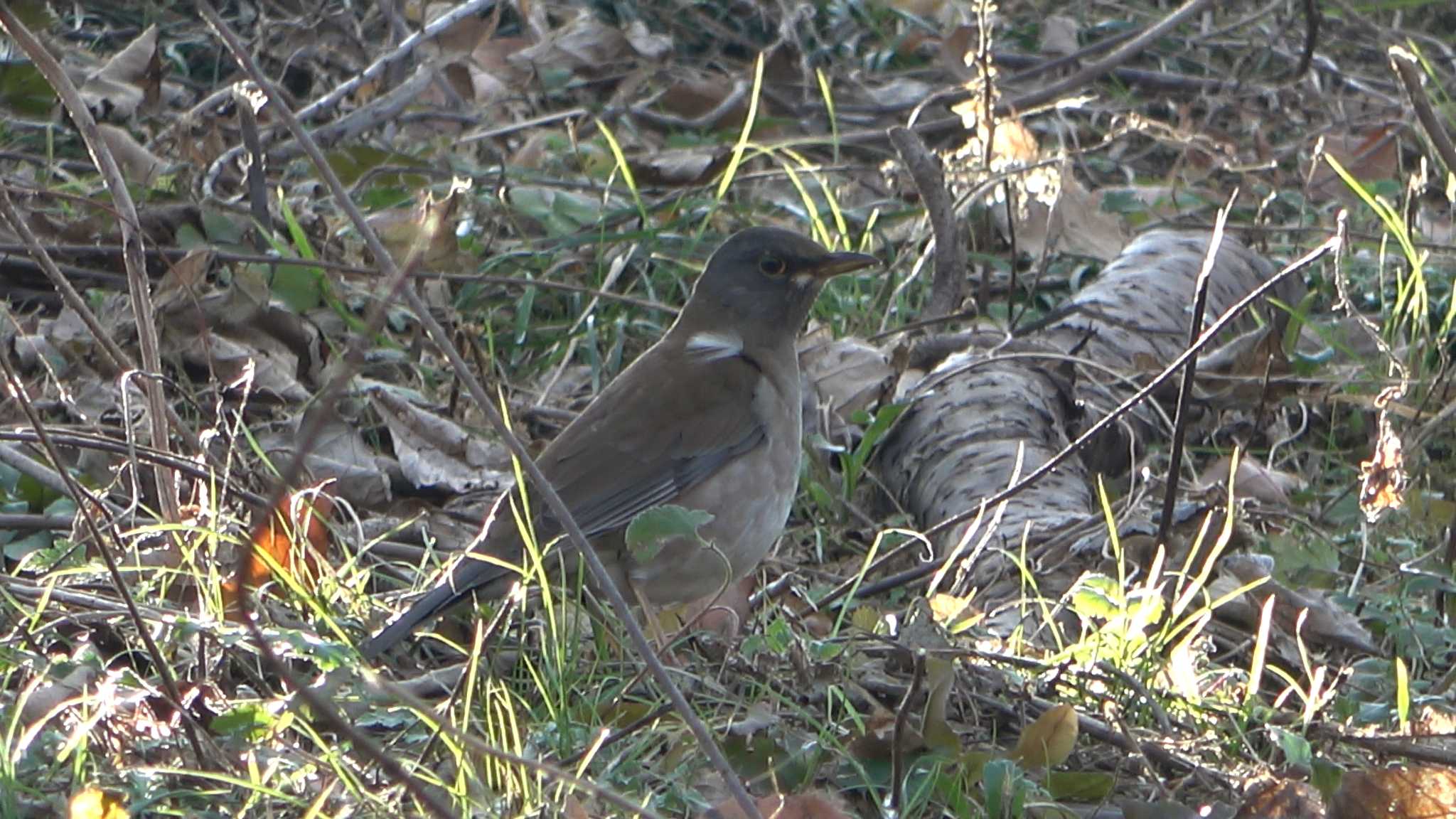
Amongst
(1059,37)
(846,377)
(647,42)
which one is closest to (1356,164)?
(1059,37)

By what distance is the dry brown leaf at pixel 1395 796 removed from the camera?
3258 mm

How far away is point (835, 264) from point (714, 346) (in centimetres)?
42

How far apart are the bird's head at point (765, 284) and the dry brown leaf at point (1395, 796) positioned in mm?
2518

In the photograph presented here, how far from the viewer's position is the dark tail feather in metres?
3.99

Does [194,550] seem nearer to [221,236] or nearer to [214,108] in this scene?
[221,236]

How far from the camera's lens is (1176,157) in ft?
Answer: 27.4

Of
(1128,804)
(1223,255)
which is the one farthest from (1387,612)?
(1223,255)

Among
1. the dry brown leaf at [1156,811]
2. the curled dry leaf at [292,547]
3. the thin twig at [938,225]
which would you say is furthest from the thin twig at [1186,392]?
the thin twig at [938,225]

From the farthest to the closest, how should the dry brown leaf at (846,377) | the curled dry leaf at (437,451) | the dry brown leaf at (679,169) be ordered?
the dry brown leaf at (679,169), the dry brown leaf at (846,377), the curled dry leaf at (437,451)

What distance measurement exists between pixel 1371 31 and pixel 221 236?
595 cm

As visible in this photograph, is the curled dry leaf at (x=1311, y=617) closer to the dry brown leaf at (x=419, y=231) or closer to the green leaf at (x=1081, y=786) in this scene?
the green leaf at (x=1081, y=786)

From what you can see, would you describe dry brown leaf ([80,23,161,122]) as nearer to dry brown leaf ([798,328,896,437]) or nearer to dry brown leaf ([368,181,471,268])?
Answer: dry brown leaf ([368,181,471,268])

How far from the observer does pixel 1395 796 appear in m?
3.27

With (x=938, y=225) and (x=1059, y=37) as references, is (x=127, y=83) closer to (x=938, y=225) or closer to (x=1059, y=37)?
(x=938, y=225)
